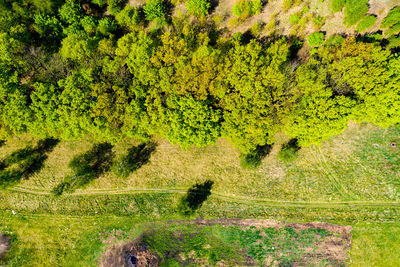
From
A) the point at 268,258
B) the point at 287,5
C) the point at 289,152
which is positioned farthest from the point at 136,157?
the point at 287,5

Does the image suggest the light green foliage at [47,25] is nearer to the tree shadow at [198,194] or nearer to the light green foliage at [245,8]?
the light green foliage at [245,8]

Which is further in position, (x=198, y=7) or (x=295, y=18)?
(x=198, y=7)

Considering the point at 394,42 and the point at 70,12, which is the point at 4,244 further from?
the point at 394,42

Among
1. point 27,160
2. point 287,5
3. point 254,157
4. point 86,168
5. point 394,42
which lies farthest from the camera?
point 27,160

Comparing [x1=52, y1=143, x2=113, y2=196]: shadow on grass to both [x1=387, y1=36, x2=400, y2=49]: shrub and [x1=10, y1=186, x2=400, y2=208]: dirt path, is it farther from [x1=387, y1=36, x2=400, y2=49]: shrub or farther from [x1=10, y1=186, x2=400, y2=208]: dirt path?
[x1=387, y1=36, x2=400, y2=49]: shrub

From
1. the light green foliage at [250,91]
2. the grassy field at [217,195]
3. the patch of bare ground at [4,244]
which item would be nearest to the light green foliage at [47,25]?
the grassy field at [217,195]

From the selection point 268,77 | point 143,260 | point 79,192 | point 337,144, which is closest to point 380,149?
point 337,144

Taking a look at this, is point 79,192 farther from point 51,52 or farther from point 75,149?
point 51,52

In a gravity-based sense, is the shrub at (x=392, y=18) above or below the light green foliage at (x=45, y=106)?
below
